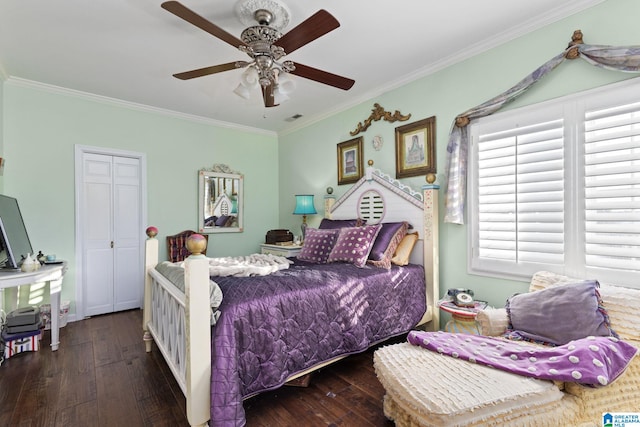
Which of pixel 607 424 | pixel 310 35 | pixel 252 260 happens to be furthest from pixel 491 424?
pixel 310 35

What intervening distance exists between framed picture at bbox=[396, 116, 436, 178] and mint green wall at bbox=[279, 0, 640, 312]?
0.07m

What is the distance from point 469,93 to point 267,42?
6.00 ft

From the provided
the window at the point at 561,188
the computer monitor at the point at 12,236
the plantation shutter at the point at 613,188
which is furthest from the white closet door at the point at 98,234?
the plantation shutter at the point at 613,188

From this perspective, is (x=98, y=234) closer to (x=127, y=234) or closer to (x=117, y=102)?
(x=127, y=234)

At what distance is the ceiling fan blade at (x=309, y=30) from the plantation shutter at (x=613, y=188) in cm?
184

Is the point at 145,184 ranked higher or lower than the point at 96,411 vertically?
higher

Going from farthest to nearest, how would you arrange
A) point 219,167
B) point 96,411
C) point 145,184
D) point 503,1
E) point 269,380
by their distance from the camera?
point 219,167 → point 145,184 → point 503,1 → point 96,411 → point 269,380

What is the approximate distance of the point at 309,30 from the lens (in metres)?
1.78

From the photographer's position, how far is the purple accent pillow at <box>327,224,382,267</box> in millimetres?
2670

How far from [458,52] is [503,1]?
0.64 meters

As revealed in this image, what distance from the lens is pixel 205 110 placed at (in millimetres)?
4027

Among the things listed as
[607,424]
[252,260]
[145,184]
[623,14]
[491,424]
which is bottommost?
[607,424]

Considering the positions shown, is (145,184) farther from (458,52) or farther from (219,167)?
(458,52)

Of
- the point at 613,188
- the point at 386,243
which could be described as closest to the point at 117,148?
the point at 386,243
